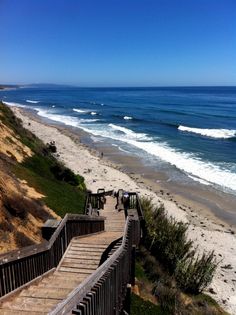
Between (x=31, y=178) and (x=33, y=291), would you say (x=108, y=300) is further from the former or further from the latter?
(x=31, y=178)

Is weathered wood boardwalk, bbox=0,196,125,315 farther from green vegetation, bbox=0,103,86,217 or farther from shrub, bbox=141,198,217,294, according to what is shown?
green vegetation, bbox=0,103,86,217

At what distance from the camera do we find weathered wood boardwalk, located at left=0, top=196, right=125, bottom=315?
22.4 ft

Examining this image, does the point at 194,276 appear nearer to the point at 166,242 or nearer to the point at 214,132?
the point at 166,242

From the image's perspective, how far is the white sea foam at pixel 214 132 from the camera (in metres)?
56.0

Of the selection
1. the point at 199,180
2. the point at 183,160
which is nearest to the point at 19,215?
the point at 199,180

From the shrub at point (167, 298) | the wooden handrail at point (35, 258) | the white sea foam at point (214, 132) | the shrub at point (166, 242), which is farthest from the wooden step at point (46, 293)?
the white sea foam at point (214, 132)

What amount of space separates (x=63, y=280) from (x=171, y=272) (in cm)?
741

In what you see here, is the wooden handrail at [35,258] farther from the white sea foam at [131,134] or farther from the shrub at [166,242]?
the white sea foam at [131,134]

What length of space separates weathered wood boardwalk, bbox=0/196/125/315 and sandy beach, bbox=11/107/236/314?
6.64 meters

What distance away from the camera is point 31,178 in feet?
62.5

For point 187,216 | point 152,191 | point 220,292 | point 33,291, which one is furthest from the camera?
point 152,191

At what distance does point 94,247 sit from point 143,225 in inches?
237

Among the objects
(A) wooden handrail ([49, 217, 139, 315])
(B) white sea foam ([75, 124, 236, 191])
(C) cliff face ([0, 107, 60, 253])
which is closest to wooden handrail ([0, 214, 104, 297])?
(C) cliff face ([0, 107, 60, 253])

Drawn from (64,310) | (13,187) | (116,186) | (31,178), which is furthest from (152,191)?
(64,310)
